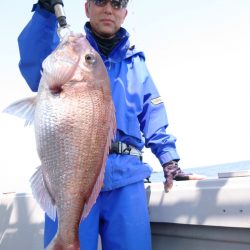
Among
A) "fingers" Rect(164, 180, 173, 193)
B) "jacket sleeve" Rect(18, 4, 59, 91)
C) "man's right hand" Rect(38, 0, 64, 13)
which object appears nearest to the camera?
"man's right hand" Rect(38, 0, 64, 13)

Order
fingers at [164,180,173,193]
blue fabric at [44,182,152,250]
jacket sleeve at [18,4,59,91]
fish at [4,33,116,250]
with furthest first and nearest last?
fingers at [164,180,173,193]
blue fabric at [44,182,152,250]
jacket sleeve at [18,4,59,91]
fish at [4,33,116,250]

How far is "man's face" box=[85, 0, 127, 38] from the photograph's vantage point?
3.32 metres

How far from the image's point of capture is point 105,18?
3.35 m

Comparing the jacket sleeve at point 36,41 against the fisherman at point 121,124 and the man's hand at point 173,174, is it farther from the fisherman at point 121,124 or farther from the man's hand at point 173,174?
the man's hand at point 173,174

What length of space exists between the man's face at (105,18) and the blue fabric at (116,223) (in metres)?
1.30

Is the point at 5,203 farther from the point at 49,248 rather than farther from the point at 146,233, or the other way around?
the point at 49,248

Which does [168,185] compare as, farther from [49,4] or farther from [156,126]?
[49,4]

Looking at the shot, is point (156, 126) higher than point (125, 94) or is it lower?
lower

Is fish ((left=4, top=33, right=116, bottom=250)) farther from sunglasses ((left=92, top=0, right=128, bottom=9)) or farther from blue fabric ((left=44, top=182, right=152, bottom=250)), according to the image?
sunglasses ((left=92, top=0, right=128, bottom=9))

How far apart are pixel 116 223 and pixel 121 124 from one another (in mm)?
736

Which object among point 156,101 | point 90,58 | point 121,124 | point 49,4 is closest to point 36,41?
point 49,4

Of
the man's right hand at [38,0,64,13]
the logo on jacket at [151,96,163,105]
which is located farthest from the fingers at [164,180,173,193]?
the man's right hand at [38,0,64,13]

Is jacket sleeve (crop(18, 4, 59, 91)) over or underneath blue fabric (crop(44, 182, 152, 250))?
over

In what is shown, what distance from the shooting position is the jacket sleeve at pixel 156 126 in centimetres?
344
